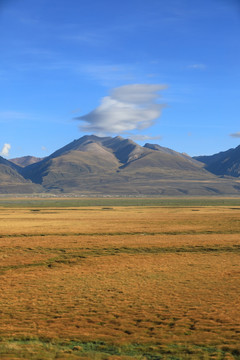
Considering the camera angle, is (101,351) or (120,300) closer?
(101,351)

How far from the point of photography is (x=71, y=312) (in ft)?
66.7

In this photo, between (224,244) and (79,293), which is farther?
(224,244)

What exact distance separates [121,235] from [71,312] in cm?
3326

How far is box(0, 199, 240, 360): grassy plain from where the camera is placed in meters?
15.7

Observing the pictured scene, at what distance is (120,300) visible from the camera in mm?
22688

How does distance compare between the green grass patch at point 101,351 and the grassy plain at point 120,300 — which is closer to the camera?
the green grass patch at point 101,351

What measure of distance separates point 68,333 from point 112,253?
22196mm

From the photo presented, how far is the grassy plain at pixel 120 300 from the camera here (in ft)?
51.6

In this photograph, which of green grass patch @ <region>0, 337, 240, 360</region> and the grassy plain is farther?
the grassy plain

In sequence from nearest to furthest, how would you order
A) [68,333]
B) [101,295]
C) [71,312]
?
[68,333] → [71,312] → [101,295]

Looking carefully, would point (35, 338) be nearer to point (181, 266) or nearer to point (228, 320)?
point (228, 320)

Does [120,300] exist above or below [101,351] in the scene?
above

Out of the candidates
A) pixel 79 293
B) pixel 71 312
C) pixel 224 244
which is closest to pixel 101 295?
pixel 79 293

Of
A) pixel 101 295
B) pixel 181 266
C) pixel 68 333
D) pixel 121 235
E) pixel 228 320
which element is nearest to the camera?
pixel 68 333
